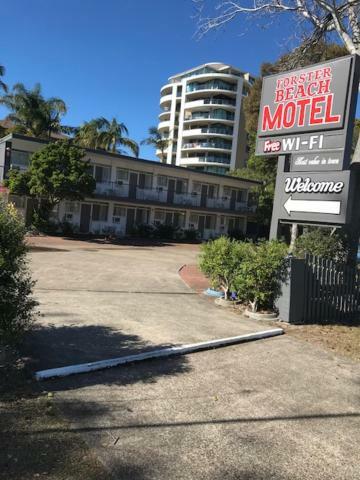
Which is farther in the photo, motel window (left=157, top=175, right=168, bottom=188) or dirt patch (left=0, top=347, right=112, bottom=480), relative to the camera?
motel window (left=157, top=175, right=168, bottom=188)

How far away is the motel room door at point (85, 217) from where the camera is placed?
33.4m

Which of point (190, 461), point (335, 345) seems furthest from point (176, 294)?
point (190, 461)

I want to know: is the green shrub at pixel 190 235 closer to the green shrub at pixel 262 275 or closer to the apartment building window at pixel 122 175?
the apartment building window at pixel 122 175

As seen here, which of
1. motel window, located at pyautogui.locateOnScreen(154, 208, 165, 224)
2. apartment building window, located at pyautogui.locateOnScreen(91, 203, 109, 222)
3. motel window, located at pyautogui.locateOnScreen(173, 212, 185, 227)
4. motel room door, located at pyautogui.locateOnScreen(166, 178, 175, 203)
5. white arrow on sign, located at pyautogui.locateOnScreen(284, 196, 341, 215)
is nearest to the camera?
white arrow on sign, located at pyautogui.locateOnScreen(284, 196, 341, 215)

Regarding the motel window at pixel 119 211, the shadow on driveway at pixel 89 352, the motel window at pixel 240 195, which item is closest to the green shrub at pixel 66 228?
the motel window at pixel 119 211

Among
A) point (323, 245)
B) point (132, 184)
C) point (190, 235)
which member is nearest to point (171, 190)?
point (190, 235)

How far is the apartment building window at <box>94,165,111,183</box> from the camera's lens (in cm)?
3419

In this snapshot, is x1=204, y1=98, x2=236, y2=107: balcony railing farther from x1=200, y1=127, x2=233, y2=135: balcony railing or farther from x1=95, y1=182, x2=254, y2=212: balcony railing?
x1=95, y1=182, x2=254, y2=212: balcony railing

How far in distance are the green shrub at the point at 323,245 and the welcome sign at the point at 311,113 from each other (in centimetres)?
178

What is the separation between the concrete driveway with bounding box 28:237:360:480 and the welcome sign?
402cm

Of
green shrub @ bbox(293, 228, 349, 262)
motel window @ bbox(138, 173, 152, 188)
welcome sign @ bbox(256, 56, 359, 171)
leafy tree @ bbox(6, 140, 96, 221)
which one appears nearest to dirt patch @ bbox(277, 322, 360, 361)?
green shrub @ bbox(293, 228, 349, 262)

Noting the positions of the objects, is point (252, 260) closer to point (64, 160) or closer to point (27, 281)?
→ point (27, 281)

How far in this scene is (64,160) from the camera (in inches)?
1081

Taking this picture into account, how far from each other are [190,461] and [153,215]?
35.0m
